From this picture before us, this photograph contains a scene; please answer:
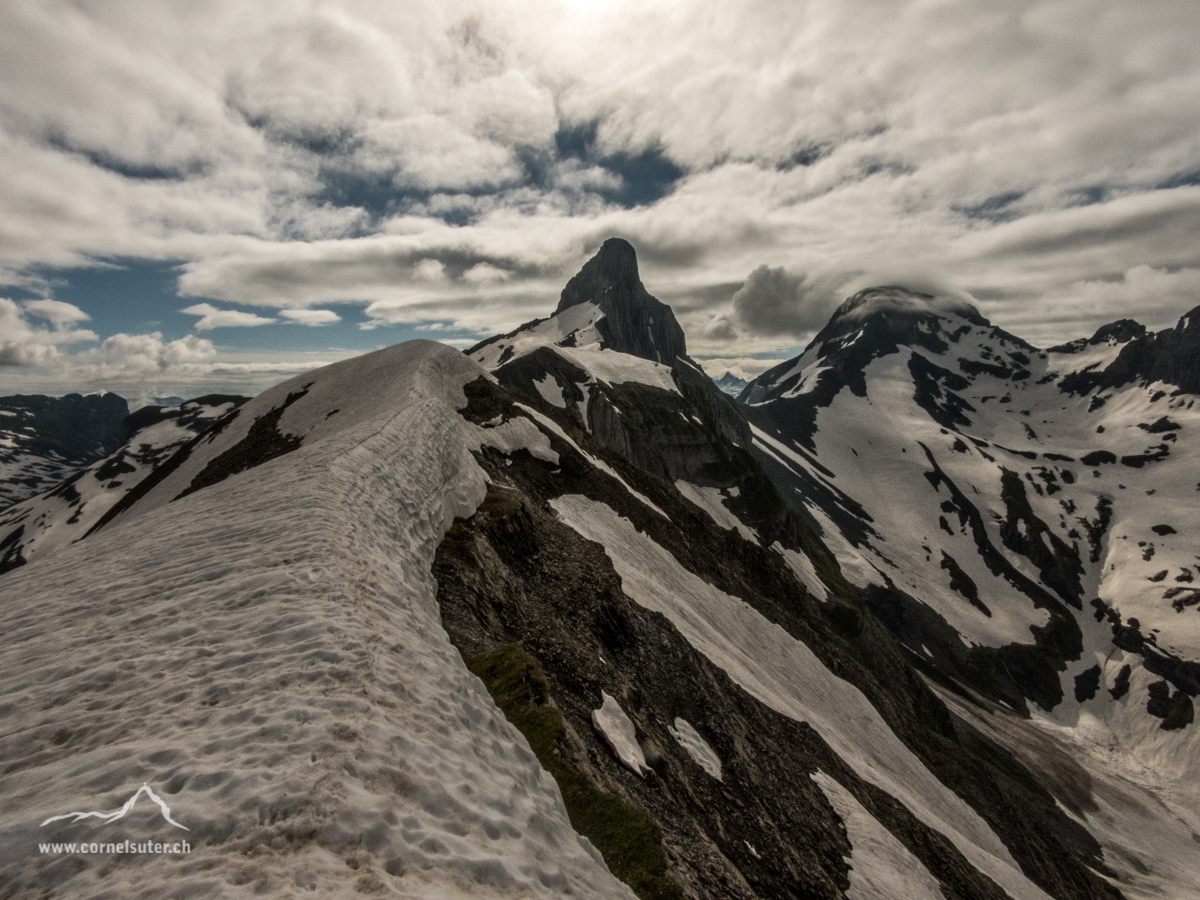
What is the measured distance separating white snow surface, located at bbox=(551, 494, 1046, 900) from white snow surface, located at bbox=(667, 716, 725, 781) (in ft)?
22.4

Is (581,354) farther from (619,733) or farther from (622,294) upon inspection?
(622,294)

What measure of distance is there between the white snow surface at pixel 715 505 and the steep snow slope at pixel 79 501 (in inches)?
3857

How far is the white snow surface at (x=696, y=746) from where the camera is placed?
18.3 metres

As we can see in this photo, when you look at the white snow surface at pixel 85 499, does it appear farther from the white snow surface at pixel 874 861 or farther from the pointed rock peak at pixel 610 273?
the pointed rock peak at pixel 610 273

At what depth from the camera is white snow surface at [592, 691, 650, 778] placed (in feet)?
43.7

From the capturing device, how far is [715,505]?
3012 inches

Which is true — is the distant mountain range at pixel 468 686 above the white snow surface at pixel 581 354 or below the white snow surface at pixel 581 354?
below

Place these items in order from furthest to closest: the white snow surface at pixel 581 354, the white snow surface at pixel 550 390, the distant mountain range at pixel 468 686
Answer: the white snow surface at pixel 581 354 → the white snow surface at pixel 550 390 → the distant mountain range at pixel 468 686

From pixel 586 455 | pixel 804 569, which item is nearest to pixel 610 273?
pixel 804 569

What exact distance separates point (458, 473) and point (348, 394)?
24.4 metres

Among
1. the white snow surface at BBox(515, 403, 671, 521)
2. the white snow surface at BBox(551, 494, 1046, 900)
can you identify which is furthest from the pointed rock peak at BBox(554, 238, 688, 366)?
the white snow surface at BBox(551, 494, 1046, 900)

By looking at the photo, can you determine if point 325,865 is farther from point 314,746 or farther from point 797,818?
point 797,818

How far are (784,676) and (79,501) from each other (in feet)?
582

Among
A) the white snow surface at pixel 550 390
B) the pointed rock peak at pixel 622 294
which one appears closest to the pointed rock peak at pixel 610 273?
the pointed rock peak at pixel 622 294
